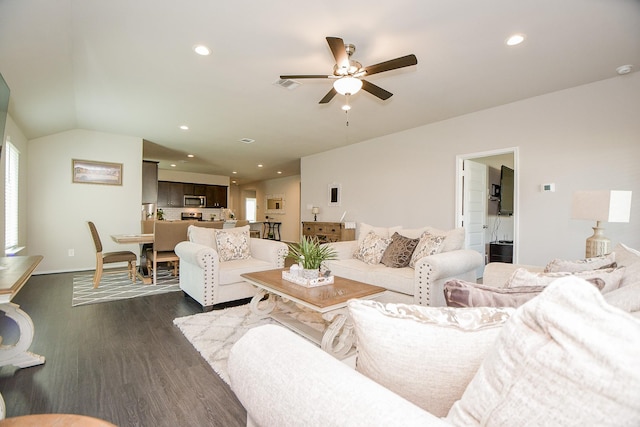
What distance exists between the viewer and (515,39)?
253cm

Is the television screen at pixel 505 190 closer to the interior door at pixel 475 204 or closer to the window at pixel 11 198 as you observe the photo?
the interior door at pixel 475 204

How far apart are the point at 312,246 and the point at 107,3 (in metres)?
2.45

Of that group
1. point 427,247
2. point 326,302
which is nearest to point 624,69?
point 427,247

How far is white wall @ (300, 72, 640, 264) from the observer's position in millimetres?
3221

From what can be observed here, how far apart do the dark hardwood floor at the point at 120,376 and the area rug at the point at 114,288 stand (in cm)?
58

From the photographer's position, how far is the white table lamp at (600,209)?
2.37m

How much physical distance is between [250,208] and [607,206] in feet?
44.1

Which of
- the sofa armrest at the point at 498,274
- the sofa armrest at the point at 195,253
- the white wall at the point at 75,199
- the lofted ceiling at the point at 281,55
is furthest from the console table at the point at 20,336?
the white wall at the point at 75,199

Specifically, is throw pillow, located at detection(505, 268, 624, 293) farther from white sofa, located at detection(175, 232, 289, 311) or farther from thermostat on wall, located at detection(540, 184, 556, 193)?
thermostat on wall, located at detection(540, 184, 556, 193)

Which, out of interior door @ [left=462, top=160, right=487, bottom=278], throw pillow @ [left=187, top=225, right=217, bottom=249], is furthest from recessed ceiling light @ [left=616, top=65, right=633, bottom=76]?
throw pillow @ [left=187, top=225, right=217, bottom=249]

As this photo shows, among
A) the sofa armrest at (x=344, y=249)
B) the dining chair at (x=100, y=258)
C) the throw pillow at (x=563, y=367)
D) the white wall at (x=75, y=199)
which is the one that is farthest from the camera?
the white wall at (x=75, y=199)

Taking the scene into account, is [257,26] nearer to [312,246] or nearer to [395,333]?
[312,246]

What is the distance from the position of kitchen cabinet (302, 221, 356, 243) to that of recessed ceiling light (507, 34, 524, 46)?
4207 millimetres

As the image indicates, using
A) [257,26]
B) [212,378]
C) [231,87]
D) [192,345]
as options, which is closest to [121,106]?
[231,87]
